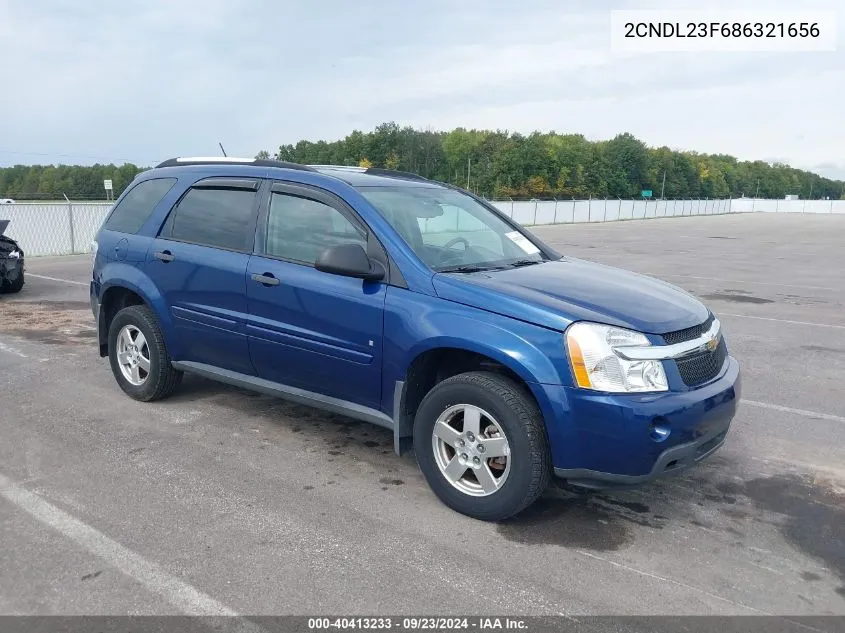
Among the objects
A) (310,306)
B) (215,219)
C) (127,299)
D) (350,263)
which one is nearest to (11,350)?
(127,299)

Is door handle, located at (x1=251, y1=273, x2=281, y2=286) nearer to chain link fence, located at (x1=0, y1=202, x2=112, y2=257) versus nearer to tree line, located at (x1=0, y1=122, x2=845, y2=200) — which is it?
chain link fence, located at (x1=0, y1=202, x2=112, y2=257)

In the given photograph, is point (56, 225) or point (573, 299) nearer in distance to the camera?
point (573, 299)

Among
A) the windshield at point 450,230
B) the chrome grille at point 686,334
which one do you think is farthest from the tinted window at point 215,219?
the chrome grille at point 686,334

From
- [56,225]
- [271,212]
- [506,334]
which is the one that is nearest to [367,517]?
[506,334]

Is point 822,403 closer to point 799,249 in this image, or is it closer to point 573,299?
point 573,299

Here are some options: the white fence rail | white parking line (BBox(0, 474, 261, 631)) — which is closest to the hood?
white parking line (BBox(0, 474, 261, 631))

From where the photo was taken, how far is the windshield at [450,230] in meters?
4.18

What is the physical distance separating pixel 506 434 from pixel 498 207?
95.0 ft

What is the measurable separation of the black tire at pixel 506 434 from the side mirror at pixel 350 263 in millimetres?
725

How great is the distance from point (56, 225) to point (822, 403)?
18.6 metres

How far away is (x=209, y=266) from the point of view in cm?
480

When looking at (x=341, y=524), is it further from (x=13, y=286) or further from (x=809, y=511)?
(x=13, y=286)

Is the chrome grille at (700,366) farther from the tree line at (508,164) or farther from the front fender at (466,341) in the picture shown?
the tree line at (508,164)

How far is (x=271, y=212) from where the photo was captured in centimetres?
464
